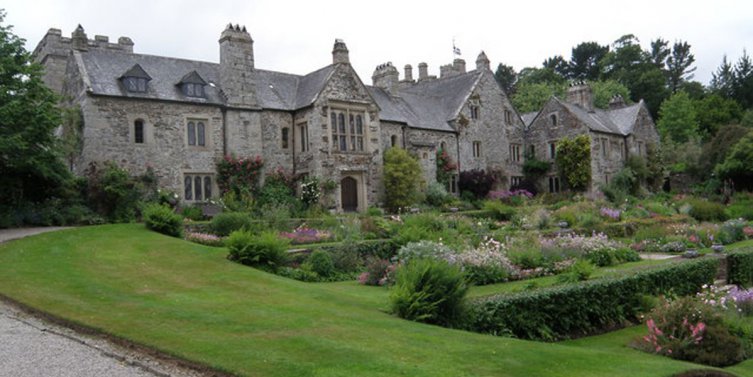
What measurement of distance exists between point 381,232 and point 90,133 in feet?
43.6

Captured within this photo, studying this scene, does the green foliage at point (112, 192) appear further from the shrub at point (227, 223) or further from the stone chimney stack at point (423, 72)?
the stone chimney stack at point (423, 72)

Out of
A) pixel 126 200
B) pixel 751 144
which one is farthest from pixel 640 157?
pixel 126 200

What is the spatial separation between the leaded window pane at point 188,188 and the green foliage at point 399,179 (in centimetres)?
1000

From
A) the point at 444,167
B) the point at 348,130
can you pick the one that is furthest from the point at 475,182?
the point at 348,130

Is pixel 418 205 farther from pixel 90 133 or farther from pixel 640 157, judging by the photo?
pixel 640 157

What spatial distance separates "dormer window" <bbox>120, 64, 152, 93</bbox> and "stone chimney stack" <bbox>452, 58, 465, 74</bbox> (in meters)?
25.6

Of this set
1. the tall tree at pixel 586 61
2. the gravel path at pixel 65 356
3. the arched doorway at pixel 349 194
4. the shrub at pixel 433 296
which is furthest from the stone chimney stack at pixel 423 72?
the tall tree at pixel 586 61

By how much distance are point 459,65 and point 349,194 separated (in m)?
19.2

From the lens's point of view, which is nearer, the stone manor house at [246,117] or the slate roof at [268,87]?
the stone manor house at [246,117]

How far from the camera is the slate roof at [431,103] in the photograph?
3859 cm

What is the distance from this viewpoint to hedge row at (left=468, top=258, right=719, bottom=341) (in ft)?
40.5

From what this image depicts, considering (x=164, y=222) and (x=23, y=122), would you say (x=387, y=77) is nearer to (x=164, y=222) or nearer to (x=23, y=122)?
(x=164, y=222)

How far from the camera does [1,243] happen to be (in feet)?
63.3

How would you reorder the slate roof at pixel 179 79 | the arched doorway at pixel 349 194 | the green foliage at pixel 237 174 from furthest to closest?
the arched doorway at pixel 349 194, the green foliage at pixel 237 174, the slate roof at pixel 179 79
